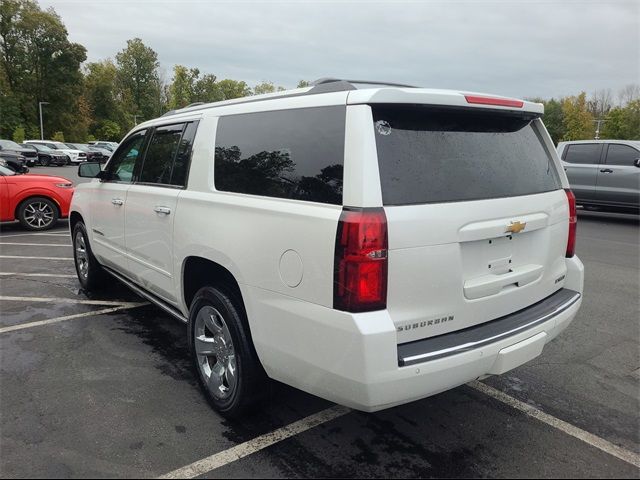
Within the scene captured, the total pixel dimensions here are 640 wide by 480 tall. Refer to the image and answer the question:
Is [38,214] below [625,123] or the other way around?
below

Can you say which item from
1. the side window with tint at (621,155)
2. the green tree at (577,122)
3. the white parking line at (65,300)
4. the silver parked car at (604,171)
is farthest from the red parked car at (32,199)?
the green tree at (577,122)

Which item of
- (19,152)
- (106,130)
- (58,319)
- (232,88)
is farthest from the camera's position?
(232,88)

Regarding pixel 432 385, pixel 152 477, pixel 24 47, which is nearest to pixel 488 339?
pixel 432 385

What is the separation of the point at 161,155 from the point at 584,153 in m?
12.0

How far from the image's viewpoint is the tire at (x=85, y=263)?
220 inches

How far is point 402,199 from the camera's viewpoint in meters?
2.39

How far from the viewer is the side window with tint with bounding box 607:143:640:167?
11.9 metres

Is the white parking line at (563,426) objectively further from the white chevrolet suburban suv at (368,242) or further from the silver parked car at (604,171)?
the silver parked car at (604,171)

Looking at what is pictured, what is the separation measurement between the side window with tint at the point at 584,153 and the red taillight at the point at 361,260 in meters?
12.3

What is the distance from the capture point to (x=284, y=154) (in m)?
2.79

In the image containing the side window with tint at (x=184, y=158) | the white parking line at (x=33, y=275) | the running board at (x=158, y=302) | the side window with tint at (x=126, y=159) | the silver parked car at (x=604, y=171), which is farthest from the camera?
the silver parked car at (x=604, y=171)

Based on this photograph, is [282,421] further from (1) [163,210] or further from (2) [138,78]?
(2) [138,78]

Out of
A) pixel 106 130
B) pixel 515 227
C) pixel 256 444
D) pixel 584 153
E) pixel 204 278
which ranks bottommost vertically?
pixel 256 444

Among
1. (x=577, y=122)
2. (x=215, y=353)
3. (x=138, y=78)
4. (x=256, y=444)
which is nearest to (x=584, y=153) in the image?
(x=215, y=353)
